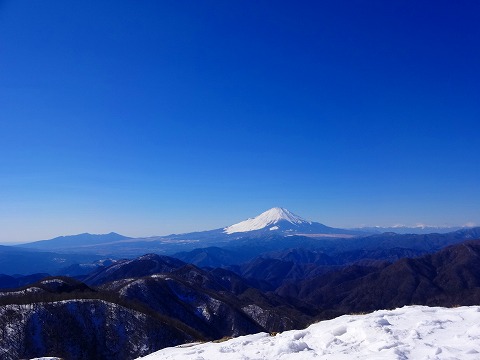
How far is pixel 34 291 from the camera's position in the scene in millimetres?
76125

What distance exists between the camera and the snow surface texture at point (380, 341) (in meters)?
10.2

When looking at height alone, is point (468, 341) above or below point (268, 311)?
above

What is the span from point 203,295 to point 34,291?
58857mm

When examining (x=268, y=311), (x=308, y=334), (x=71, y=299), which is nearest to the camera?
(x=308, y=334)

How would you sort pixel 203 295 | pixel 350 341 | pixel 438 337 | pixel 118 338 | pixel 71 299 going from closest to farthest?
pixel 438 337 → pixel 350 341 → pixel 118 338 → pixel 71 299 → pixel 203 295

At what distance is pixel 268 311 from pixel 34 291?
9208 centimetres

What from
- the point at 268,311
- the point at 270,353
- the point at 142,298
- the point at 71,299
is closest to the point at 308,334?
the point at 270,353

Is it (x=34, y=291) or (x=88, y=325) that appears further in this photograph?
(x=34, y=291)

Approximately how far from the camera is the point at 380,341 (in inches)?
447

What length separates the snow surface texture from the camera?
33.4ft

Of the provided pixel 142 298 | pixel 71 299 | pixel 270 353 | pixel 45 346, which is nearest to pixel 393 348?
pixel 270 353

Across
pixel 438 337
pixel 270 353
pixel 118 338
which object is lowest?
pixel 118 338

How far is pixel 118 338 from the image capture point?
56.7 m

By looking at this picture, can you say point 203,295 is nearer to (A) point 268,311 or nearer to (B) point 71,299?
(A) point 268,311
